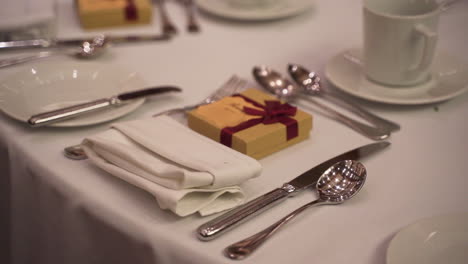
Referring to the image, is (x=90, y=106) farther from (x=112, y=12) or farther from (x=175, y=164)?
(x=112, y=12)

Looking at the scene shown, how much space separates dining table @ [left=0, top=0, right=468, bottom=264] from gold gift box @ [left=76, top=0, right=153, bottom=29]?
0.07 meters

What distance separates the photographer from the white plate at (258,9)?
1.16 metres

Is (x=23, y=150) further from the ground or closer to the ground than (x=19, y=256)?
further from the ground

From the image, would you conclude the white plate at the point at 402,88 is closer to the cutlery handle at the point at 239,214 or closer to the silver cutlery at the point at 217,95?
the silver cutlery at the point at 217,95

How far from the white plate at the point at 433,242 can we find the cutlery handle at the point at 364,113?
235 millimetres

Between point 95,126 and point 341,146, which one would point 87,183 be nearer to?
point 95,126

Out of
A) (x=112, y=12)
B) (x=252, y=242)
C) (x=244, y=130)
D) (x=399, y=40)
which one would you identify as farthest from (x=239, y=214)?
(x=112, y=12)

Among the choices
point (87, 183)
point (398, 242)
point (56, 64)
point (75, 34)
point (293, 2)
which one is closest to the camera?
point (398, 242)

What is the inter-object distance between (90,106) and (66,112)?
4 cm

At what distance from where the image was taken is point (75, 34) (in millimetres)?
1115

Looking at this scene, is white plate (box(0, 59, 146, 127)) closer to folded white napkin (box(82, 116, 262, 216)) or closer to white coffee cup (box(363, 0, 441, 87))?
folded white napkin (box(82, 116, 262, 216))

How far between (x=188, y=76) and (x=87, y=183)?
0.34 metres

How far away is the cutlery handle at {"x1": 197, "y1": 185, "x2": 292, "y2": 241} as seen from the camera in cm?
59

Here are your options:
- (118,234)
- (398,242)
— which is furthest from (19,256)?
(398,242)
